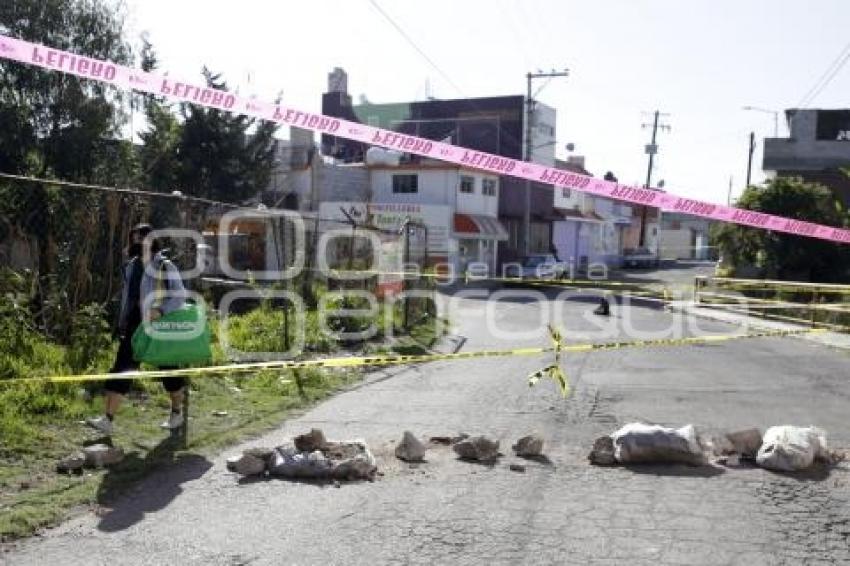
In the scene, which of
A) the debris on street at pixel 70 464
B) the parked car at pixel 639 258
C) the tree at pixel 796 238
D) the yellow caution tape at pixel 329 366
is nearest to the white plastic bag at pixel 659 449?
the yellow caution tape at pixel 329 366

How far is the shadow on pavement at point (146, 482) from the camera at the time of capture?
204 inches

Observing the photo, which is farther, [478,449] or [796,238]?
[796,238]

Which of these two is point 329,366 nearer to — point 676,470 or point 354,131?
point 354,131

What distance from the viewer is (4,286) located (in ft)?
28.1

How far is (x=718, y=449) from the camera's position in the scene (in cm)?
669

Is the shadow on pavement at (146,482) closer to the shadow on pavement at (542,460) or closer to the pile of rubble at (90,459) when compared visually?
the pile of rubble at (90,459)

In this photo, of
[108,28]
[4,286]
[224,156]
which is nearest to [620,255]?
[224,156]

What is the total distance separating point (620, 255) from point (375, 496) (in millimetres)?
71187

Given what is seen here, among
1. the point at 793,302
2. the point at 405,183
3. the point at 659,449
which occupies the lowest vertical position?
the point at 659,449

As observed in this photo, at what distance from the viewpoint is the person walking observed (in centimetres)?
706

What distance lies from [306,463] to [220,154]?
3604cm

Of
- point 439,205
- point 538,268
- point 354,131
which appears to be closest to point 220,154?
point 439,205

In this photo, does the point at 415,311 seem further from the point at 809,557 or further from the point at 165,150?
the point at 165,150

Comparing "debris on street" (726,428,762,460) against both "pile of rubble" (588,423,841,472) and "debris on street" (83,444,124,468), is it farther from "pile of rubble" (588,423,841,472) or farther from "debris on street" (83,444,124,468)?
"debris on street" (83,444,124,468)
